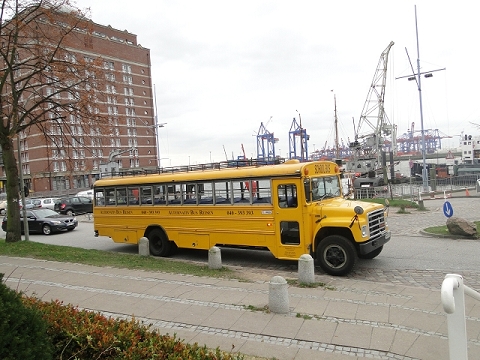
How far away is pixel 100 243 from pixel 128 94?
69.8 meters

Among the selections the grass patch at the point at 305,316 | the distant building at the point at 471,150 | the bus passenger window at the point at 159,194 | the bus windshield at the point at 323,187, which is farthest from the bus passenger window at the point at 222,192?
the distant building at the point at 471,150

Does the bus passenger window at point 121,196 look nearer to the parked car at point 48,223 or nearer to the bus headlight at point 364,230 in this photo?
the bus headlight at point 364,230

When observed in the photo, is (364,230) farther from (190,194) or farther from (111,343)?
(111,343)

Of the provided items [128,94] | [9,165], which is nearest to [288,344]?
[9,165]

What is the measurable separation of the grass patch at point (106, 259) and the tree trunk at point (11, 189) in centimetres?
54

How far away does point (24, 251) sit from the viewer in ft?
37.8

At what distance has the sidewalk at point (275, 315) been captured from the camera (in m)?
4.76

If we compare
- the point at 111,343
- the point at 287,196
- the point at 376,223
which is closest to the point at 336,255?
the point at 376,223

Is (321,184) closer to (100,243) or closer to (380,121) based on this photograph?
(100,243)

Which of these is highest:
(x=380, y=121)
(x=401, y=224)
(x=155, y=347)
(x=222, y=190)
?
(x=380, y=121)

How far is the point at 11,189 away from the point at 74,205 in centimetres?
1679

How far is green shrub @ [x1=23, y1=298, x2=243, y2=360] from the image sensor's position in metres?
3.32

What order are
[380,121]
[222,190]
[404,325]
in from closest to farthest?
1. [404,325]
2. [222,190]
3. [380,121]

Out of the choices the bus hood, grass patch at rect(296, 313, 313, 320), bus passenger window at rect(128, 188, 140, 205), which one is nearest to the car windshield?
bus passenger window at rect(128, 188, 140, 205)
